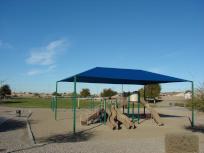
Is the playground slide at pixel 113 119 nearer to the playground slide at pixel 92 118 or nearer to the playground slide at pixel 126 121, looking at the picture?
the playground slide at pixel 126 121

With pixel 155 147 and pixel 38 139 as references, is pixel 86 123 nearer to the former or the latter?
pixel 38 139

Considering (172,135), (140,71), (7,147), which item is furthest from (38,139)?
(140,71)

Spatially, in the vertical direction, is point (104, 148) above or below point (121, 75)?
below

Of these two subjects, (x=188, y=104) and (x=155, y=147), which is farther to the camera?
(x=188, y=104)

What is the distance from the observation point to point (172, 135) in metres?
7.91

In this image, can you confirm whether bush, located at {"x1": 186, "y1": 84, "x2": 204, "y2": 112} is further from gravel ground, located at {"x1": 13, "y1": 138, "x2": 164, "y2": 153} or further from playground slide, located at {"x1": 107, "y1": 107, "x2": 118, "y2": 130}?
playground slide, located at {"x1": 107, "y1": 107, "x2": 118, "y2": 130}

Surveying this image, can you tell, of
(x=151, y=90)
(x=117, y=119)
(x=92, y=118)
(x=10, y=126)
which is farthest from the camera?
(x=151, y=90)

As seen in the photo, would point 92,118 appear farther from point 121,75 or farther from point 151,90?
point 151,90

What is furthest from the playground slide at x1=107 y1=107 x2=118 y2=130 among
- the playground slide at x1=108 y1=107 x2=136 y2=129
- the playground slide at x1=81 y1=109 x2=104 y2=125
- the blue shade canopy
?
the blue shade canopy

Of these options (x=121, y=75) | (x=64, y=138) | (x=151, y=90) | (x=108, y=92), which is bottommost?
(x=64, y=138)

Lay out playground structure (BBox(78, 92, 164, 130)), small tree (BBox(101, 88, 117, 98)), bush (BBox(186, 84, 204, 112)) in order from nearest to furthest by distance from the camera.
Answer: bush (BBox(186, 84, 204, 112)) < playground structure (BBox(78, 92, 164, 130)) < small tree (BBox(101, 88, 117, 98))

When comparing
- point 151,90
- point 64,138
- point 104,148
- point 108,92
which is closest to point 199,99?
point 104,148

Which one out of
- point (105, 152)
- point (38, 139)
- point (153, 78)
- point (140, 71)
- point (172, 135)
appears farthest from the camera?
point (140, 71)

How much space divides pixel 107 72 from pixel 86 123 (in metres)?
3.35
